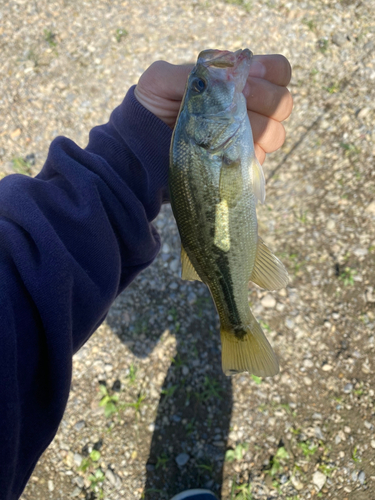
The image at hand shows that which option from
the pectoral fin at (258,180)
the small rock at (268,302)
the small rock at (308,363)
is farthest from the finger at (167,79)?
the small rock at (308,363)

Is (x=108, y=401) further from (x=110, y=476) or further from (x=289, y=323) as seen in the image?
(x=289, y=323)

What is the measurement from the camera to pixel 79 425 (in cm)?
359

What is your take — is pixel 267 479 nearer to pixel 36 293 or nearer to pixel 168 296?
pixel 168 296

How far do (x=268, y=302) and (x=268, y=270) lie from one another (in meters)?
1.67

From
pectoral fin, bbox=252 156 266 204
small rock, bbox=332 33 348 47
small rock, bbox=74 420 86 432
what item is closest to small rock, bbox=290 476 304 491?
small rock, bbox=74 420 86 432

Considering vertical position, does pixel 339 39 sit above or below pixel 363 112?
above

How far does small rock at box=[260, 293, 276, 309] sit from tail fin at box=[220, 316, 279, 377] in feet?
5.17

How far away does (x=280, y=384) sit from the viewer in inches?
144

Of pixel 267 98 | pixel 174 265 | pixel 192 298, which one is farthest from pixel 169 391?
pixel 267 98

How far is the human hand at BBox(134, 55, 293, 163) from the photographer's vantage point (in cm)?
254

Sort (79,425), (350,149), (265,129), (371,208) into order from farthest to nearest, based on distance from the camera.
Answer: (350,149), (371,208), (79,425), (265,129)

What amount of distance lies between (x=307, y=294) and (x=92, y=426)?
104 inches

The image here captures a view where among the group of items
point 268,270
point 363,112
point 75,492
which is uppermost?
point 363,112

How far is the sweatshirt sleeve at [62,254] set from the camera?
182 cm
